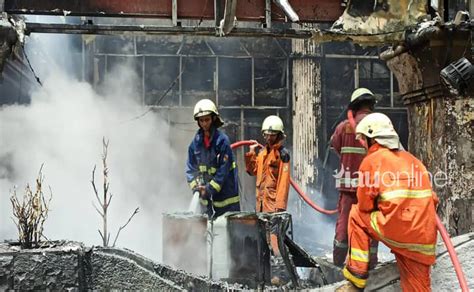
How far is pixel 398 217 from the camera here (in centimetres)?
391

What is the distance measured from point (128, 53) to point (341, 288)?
11.0 m

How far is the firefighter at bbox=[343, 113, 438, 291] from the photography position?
3934 mm

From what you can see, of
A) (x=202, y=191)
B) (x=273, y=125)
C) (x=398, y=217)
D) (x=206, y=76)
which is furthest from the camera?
(x=206, y=76)

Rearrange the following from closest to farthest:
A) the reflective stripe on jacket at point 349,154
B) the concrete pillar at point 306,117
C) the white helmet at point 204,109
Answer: the reflective stripe on jacket at point 349,154 < the white helmet at point 204,109 < the concrete pillar at point 306,117

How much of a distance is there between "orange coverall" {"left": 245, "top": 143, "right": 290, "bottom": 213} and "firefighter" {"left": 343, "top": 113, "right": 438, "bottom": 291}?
343 cm

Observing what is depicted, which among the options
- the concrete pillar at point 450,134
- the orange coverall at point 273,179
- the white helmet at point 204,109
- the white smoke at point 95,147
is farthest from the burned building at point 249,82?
the white helmet at point 204,109

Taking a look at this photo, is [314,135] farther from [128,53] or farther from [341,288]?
[341,288]

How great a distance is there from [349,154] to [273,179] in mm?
2015

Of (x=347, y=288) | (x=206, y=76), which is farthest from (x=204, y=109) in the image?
(x=206, y=76)

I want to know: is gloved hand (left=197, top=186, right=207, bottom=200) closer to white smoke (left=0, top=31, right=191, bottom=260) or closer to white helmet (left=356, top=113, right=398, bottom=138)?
white helmet (left=356, top=113, right=398, bottom=138)

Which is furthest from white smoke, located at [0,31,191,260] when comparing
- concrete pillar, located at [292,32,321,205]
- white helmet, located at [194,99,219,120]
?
white helmet, located at [194,99,219,120]

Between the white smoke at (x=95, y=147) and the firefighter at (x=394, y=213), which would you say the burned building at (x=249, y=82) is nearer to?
the white smoke at (x=95, y=147)

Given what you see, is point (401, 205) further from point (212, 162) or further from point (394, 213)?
point (212, 162)

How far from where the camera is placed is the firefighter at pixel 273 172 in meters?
7.73
